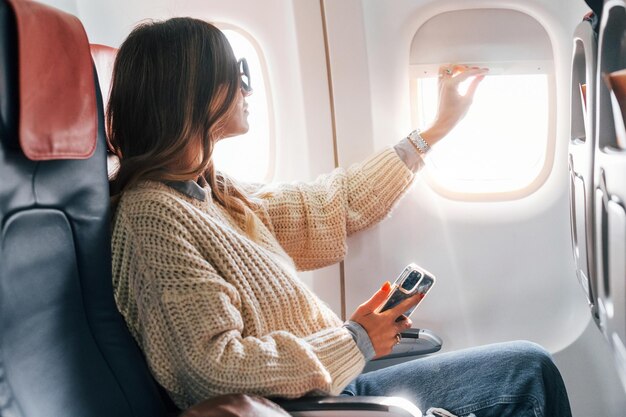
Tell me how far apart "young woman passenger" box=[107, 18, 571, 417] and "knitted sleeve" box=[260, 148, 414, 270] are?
0.12 ft

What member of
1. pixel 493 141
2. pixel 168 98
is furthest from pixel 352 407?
pixel 493 141

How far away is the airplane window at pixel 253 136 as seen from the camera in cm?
226

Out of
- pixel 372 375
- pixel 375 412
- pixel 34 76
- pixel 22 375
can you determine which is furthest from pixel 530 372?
pixel 34 76

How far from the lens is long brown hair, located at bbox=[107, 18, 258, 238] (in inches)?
58.5

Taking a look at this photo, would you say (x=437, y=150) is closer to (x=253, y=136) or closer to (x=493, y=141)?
(x=493, y=141)

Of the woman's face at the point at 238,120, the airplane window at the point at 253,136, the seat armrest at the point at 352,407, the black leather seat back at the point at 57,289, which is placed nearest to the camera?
the black leather seat back at the point at 57,289

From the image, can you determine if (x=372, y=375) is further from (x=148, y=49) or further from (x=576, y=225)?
(x=148, y=49)

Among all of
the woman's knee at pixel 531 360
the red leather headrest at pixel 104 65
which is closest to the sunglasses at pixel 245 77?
the red leather headrest at pixel 104 65

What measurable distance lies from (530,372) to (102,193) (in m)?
1.04

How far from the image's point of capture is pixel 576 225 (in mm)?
1846

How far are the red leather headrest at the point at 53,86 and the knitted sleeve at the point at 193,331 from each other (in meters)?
0.24

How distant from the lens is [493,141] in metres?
2.24

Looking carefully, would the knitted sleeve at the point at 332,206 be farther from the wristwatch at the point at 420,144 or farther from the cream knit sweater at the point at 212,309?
the cream knit sweater at the point at 212,309

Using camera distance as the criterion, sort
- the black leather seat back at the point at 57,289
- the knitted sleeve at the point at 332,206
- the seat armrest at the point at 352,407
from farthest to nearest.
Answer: the knitted sleeve at the point at 332,206
the seat armrest at the point at 352,407
the black leather seat back at the point at 57,289
